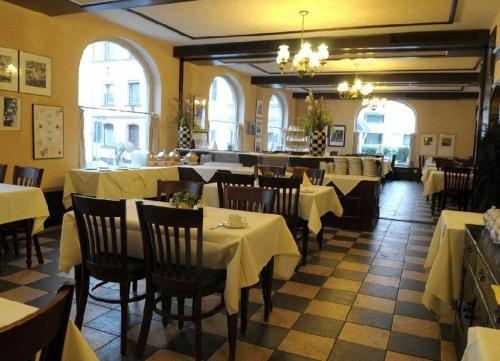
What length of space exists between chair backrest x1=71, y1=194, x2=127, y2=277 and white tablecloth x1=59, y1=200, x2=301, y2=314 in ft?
0.64

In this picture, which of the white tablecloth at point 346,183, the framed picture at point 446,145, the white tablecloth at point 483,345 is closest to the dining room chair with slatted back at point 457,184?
the white tablecloth at point 346,183

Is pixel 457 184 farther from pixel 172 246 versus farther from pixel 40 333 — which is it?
pixel 40 333

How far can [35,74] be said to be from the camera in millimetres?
5547

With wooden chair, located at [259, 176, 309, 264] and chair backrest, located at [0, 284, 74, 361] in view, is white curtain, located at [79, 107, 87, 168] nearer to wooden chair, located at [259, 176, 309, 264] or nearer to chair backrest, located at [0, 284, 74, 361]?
wooden chair, located at [259, 176, 309, 264]

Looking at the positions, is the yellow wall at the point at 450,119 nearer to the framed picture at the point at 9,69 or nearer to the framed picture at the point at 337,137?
the framed picture at the point at 337,137

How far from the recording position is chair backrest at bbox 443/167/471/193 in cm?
717

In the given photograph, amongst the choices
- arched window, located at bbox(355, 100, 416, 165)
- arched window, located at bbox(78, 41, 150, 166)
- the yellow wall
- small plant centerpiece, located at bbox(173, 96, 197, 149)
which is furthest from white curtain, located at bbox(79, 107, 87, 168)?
the yellow wall

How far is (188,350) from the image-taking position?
2594 millimetres

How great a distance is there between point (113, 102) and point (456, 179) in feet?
21.1

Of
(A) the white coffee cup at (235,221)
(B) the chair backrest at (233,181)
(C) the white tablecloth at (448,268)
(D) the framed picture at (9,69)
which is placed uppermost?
(D) the framed picture at (9,69)

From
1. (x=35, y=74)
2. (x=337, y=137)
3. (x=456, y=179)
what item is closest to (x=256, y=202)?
(x=35, y=74)

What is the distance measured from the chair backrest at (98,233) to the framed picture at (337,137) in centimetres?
1400

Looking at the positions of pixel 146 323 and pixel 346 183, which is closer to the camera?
pixel 146 323

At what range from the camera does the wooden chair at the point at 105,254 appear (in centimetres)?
247
